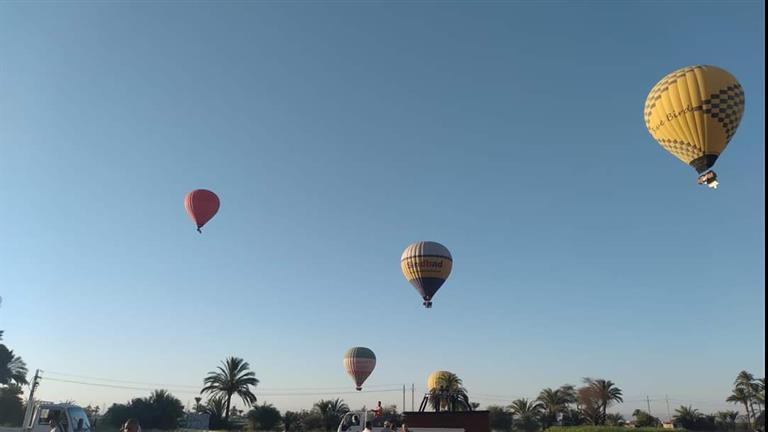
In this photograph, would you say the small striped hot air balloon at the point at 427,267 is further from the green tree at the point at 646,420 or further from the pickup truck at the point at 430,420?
the green tree at the point at 646,420

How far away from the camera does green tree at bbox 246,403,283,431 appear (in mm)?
63750

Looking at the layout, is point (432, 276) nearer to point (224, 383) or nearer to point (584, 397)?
point (224, 383)

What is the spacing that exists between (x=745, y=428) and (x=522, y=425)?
28666 millimetres

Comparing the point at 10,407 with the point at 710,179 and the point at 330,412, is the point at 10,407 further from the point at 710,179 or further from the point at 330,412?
the point at 710,179

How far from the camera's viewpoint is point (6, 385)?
74750 mm

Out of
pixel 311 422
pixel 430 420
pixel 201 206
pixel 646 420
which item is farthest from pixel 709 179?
pixel 646 420

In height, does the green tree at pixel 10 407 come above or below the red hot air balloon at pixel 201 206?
below

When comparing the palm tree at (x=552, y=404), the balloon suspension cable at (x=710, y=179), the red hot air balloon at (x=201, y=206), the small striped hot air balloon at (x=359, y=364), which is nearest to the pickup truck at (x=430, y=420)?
the balloon suspension cable at (x=710, y=179)

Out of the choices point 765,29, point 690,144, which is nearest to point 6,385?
point 690,144

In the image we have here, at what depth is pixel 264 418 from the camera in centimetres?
6412

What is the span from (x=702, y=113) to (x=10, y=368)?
8828 centimetres

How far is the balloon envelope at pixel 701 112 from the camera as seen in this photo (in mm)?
27094

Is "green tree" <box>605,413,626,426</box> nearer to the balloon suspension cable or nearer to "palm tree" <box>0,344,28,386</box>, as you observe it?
the balloon suspension cable

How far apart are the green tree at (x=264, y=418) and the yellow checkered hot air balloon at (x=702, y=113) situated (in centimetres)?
5253
